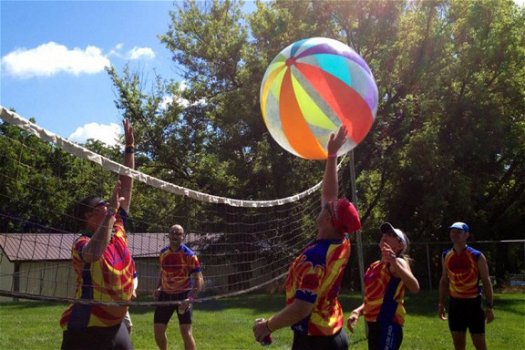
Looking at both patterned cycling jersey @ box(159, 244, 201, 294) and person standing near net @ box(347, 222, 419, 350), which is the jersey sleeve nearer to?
patterned cycling jersey @ box(159, 244, 201, 294)

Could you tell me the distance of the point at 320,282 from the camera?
2.80m

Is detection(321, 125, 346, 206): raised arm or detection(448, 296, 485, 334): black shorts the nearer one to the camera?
detection(321, 125, 346, 206): raised arm

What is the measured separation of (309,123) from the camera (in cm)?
441

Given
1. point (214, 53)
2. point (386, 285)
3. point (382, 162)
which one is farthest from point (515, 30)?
point (386, 285)

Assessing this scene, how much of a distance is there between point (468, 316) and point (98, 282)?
4.63 metres

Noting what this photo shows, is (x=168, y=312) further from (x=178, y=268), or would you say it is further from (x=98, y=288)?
(x=98, y=288)

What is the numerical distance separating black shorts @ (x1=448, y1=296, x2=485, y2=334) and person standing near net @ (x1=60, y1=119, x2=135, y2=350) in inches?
168

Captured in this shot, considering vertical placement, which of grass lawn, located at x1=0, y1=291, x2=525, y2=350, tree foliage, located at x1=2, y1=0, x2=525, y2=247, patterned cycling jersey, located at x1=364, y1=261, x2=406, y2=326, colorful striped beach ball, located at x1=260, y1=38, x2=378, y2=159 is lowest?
grass lawn, located at x1=0, y1=291, x2=525, y2=350

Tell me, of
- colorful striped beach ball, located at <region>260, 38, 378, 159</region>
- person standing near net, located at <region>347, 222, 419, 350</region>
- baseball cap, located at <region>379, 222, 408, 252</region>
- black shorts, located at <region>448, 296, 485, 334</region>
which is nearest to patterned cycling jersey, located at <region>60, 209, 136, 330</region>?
colorful striped beach ball, located at <region>260, 38, 378, 159</region>

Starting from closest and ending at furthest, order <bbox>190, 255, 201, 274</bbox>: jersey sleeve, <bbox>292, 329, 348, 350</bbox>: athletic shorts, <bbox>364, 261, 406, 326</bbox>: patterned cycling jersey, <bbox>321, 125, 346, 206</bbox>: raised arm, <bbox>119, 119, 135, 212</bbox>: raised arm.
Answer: <bbox>292, 329, 348, 350</bbox>: athletic shorts, <bbox>321, 125, 346, 206</bbox>: raised arm, <bbox>119, 119, 135, 212</bbox>: raised arm, <bbox>364, 261, 406, 326</bbox>: patterned cycling jersey, <bbox>190, 255, 201, 274</bbox>: jersey sleeve

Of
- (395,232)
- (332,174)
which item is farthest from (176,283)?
(332,174)

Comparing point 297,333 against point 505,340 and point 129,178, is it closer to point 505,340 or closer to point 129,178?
point 129,178

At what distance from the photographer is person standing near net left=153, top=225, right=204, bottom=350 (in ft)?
21.9

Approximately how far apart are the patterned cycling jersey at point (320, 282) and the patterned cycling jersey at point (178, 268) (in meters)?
4.10
